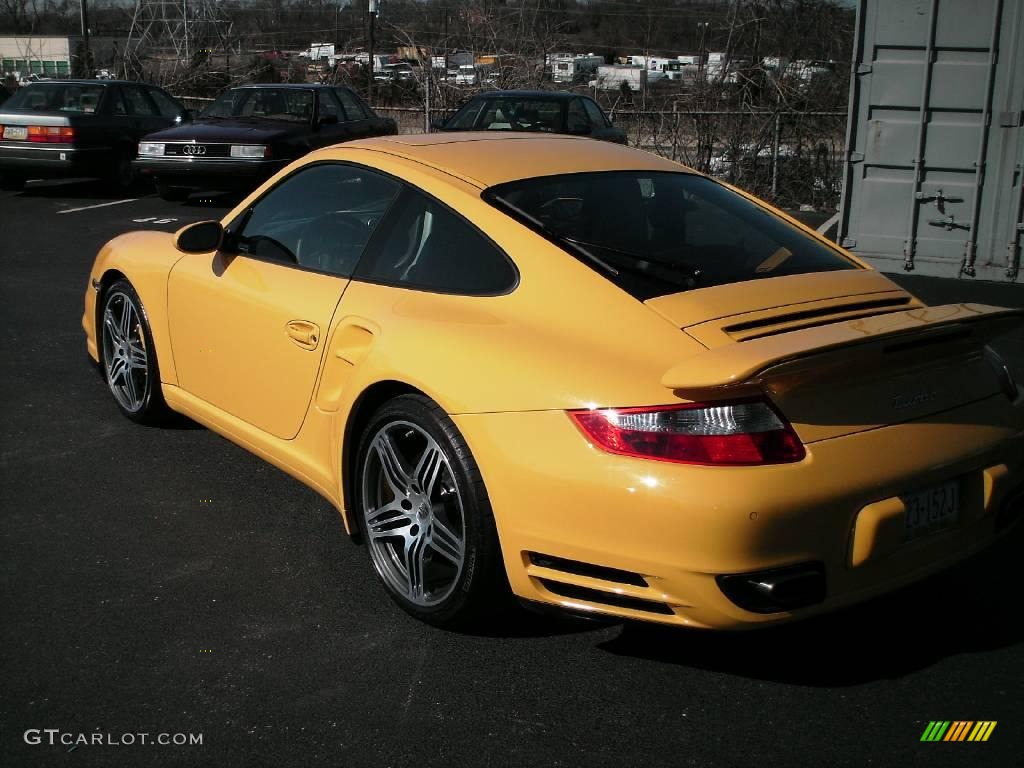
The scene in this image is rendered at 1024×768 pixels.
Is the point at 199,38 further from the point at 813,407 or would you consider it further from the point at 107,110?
the point at 813,407

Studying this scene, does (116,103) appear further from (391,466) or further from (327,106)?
(391,466)

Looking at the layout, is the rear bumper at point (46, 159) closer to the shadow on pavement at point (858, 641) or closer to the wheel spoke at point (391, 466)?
the wheel spoke at point (391, 466)

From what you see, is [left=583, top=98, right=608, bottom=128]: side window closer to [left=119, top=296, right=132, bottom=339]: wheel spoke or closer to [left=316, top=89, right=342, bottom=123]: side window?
[left=316, top=89, right=342, bottom=123]: side window

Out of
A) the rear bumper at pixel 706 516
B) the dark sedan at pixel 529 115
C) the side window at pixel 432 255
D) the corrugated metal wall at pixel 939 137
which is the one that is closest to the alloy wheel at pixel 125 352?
the side window at pixel 432 255

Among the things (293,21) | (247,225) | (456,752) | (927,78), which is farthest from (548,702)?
(293,21)

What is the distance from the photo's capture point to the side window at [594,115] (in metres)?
14.9

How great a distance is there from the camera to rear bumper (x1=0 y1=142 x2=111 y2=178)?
1464 centimetres

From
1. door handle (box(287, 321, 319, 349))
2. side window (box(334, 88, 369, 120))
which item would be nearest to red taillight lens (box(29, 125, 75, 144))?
side window (box(334, 88, 369, 120))

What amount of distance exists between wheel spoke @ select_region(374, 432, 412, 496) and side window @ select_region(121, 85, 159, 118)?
45.9 feet

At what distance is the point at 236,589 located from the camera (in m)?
3.71

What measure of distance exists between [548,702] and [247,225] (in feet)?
8.19

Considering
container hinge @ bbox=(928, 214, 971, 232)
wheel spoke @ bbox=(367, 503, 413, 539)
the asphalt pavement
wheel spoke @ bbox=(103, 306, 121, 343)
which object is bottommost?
the asphalt pavement

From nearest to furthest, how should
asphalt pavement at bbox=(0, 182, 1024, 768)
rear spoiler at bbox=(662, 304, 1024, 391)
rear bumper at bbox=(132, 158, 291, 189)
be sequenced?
rear spoiler at bbox=(662, 304, 1024, 391) < asphalt pavement at bbox=(0, 182, 1024, 768) < rear bumper at bbox=(132, 158, 291, 189)

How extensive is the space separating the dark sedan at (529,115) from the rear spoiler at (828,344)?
1157 cm
